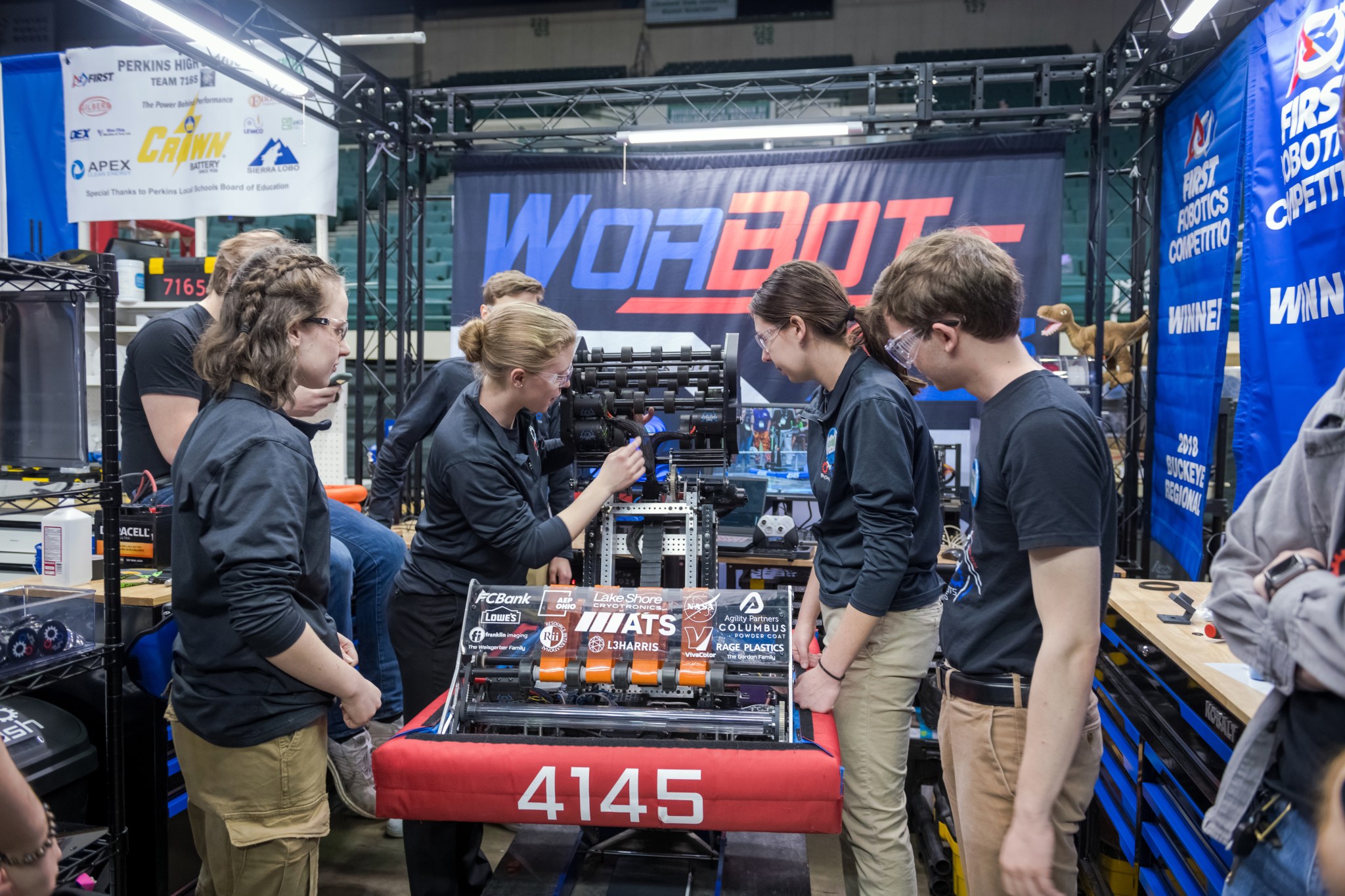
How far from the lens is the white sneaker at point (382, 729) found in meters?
2.70

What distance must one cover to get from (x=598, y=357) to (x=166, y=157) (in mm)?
4963

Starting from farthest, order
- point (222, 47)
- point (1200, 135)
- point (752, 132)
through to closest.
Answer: point (752, 132) → point (222, 47) → point (1200, 135)

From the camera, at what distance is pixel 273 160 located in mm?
5512

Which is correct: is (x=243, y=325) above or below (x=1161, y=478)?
above

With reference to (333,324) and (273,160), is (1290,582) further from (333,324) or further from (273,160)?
(273,160)

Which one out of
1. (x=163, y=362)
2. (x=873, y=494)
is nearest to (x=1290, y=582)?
(x=873, y=494)

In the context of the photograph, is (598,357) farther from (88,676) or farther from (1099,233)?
(1099,233)

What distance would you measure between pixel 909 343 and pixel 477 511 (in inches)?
41.9

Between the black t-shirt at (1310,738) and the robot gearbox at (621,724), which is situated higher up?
the black t-shirt at (1310,738)

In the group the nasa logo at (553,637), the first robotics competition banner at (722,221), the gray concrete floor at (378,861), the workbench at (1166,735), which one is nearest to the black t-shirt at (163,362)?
the nasa logo at (553,637)

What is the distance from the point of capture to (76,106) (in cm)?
581

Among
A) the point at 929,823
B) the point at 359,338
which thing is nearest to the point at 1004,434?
the point at 929,823

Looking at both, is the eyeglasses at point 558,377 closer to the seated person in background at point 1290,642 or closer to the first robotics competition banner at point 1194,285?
the seated person in background at point 1290,642

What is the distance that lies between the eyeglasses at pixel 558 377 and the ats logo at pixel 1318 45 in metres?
2.43
